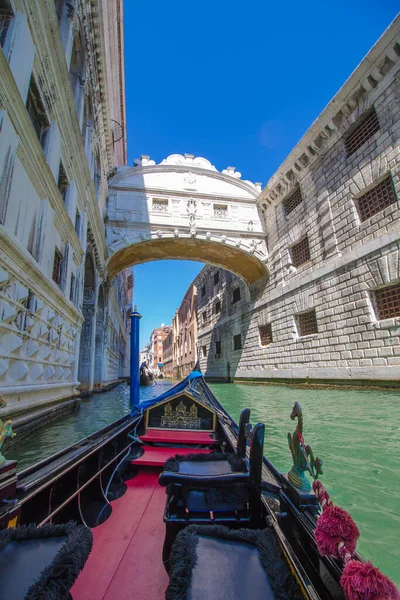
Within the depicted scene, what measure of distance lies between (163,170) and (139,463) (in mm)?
12104

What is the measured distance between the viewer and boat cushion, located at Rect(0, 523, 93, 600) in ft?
2.68

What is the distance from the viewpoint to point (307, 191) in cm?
967

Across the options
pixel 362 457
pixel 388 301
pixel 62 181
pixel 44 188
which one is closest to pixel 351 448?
pixel 362 457

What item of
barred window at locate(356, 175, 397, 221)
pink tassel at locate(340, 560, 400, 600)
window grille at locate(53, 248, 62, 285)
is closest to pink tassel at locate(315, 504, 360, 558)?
pink tassel at locate(340, 560, 400, 600)

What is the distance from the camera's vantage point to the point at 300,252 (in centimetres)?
1020

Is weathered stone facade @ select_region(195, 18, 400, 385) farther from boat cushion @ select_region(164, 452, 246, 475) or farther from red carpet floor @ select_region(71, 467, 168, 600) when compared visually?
red carpet floor @ select_region(71, 467, 168, 600)

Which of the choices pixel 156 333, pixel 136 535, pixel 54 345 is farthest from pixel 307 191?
pixel 156 333

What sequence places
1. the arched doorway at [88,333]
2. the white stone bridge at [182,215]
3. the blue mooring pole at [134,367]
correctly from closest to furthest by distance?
the blue mooring pole at [134,367]
the arched doorway at [88,333]
the white stone bridge at [182,215]

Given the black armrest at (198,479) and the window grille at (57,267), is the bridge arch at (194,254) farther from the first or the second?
the black armrest at (198,479)

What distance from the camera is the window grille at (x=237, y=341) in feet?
46.7

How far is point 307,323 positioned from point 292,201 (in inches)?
188

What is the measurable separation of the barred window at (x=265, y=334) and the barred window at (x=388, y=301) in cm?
492

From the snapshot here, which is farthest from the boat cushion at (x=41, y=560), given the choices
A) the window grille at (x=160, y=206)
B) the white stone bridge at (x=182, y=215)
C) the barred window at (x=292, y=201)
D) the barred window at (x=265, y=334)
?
the window grille at (x=160, y=206)

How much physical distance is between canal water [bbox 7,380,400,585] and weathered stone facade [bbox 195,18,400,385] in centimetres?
196
